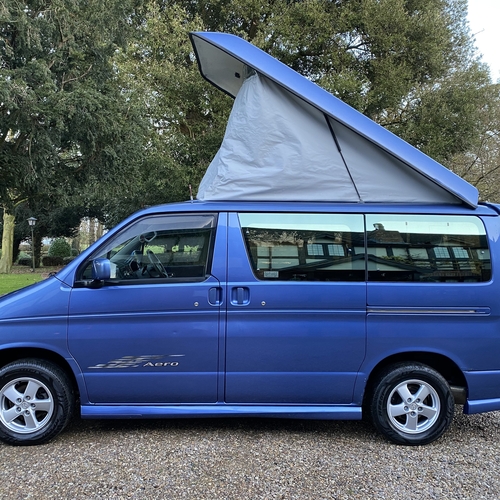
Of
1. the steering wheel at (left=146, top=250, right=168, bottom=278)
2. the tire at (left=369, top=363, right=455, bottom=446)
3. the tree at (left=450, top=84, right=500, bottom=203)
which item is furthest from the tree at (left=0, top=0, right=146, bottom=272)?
the tree at (left=450, top=84, right=500, bottom=203)

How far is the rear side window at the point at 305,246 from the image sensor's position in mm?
3670

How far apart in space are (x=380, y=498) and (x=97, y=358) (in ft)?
7.79

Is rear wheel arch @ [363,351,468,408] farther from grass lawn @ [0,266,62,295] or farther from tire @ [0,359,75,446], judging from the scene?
grass lawn @ [0,266,62,295]

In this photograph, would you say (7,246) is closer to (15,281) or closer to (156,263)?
(15,281)

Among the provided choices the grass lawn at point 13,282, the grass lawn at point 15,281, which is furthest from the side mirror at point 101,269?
the grass lawn at point 13,282

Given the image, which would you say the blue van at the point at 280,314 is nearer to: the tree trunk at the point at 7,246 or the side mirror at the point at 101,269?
the side mirror at the point at 101,269

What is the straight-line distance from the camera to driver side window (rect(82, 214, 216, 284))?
371 centimetres

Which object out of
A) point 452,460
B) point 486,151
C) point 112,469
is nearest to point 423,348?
point 452,460

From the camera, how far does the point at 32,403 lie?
11.9ft

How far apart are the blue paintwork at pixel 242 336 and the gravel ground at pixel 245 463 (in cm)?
28

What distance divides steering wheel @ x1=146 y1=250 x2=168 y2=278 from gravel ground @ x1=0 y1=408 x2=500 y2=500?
1.42 meters

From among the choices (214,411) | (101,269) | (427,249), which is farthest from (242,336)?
(427,249)

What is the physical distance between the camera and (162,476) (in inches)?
123

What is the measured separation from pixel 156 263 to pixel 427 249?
7.62 feet
